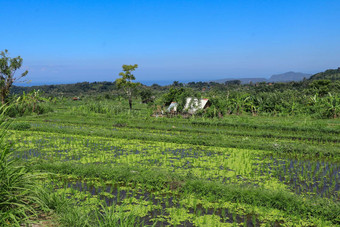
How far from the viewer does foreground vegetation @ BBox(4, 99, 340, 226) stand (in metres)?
4.63

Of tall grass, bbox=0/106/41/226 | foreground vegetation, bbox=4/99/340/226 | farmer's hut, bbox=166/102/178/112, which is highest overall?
farmer's hut, bbox=166/102/178/112

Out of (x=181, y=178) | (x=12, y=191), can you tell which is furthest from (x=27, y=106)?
(x=12, y=191)

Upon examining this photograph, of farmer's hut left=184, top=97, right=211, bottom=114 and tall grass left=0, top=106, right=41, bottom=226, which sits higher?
farmer's hut left=184, top=97, right=211, bottom=114

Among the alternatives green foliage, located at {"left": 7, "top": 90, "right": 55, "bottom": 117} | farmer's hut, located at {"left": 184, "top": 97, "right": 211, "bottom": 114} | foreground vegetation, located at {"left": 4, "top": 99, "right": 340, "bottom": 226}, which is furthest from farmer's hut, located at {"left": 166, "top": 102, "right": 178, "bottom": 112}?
green foliage, located at {"left": 7, "top": 90, "right": 55, "bottom": 117}

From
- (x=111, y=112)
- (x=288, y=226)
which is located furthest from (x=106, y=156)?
(x=111, y=112)

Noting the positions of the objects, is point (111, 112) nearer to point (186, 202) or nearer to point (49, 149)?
point (49, 149)

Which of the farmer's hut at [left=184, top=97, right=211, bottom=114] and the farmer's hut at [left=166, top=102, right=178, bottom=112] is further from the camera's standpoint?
the farmer's hut at [left=166, top=102, right=178, bottom=112]

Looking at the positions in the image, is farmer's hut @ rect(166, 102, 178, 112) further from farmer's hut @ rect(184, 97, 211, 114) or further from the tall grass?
the tall grass

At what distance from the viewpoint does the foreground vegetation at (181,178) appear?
4629 mm

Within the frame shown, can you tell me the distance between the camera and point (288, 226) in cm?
452

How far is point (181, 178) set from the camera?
243 inches

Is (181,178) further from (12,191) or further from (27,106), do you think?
(27,106)

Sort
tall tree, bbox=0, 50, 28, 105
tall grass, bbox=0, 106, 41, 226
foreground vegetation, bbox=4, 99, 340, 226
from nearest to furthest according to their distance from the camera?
tall grass, bbox=0, 106, 41, 226 < foreground vegetation, bbox=4, 99, 340, 226 < tall tree, bbox=0, 50, 28, 105

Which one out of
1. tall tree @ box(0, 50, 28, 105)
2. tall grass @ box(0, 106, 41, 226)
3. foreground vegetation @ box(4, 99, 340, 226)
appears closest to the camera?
tall grass @ box(0, 106, 41, 226)
